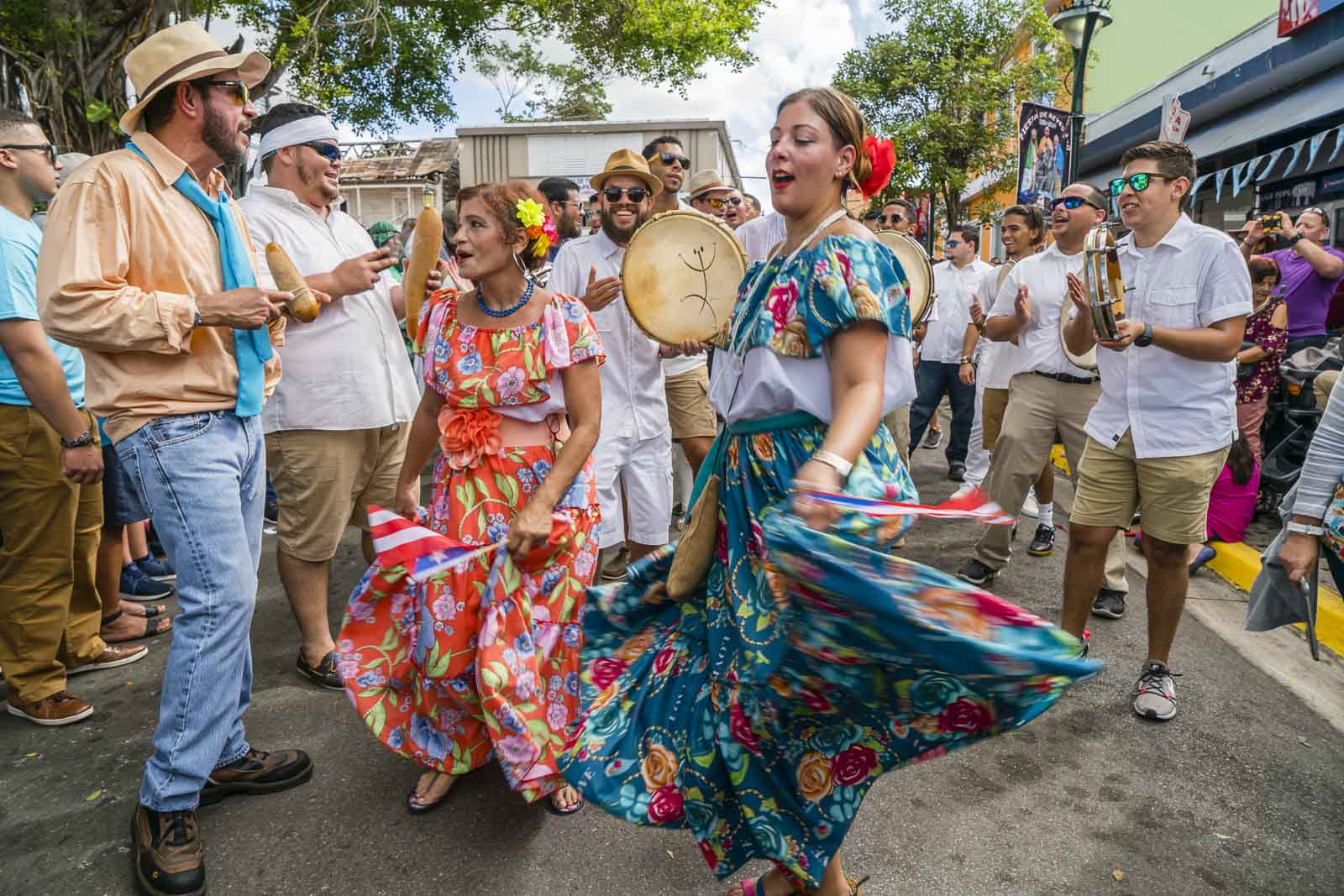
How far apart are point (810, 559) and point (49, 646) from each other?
11.0 ft

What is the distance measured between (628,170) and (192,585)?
116 inches

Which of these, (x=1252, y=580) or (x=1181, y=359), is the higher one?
(x=1181, y=359)

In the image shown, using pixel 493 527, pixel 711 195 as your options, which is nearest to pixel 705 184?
pixel 711 195

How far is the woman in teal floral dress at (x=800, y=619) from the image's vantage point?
1566 millimetres

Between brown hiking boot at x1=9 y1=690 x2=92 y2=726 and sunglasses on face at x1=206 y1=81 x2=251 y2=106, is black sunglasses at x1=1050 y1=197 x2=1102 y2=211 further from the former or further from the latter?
brown hiking boot at x1=9 y1=690 x2=92 y2=726

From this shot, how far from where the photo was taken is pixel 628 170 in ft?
14.6

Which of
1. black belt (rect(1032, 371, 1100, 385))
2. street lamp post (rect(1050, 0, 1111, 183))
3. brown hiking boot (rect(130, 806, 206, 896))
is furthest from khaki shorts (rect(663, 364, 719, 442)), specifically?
street lamp post (rect(1050, 0, 1111, 183))

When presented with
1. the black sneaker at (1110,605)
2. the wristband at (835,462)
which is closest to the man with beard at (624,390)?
the black sneaker at (1110,605)

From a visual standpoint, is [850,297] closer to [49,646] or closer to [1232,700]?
[1232,700]

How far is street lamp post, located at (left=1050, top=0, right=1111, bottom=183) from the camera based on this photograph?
29.9 ft

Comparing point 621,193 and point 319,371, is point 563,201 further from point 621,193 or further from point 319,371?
point 319,371

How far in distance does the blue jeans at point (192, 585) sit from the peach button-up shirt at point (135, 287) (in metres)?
0.09

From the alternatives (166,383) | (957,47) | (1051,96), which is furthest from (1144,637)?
(1051,96)

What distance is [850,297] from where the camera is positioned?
1.86 m
